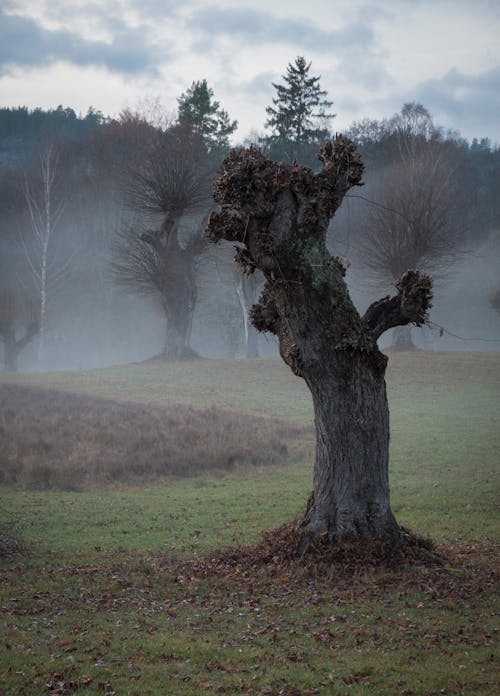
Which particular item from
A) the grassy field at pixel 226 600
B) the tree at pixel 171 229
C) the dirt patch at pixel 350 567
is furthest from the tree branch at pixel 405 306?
the tree at pixel 171 229

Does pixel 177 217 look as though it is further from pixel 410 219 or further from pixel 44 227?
pixel 44 227

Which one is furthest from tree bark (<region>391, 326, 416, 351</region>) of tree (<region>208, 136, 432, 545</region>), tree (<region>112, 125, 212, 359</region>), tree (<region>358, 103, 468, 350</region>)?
tree (<region>208, 136, 432, 545</region>)

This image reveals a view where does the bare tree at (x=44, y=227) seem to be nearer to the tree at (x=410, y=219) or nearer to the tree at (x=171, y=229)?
the tree at (x=171, y=229)

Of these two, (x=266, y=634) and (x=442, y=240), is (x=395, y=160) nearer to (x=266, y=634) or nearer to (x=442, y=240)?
(x=442, y=240)

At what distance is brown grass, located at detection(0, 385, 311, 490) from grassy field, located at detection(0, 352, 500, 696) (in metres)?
0.87

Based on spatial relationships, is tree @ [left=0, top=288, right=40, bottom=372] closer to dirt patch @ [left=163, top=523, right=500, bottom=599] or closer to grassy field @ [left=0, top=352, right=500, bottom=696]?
grassy field @ [left=0, top=352, right=500, bottom=696]

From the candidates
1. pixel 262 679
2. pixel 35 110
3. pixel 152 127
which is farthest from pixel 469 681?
pixel 35 110

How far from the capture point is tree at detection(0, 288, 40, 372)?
199ft

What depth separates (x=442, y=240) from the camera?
4800 centimetres

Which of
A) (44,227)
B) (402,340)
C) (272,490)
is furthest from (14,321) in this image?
(272,490)

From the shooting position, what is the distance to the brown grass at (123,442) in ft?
68.6

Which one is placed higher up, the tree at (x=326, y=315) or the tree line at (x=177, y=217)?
the tree line at (x=177, y=217)

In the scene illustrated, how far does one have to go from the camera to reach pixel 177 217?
49.0m

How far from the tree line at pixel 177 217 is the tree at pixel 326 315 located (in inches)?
1307
